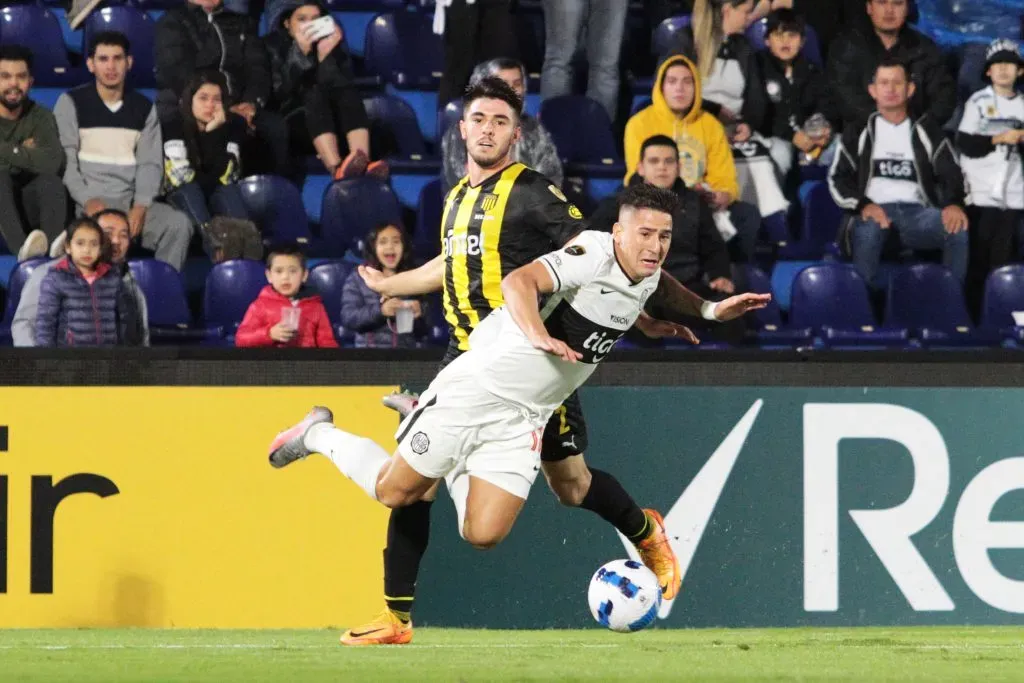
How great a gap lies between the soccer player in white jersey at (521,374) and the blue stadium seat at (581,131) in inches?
162

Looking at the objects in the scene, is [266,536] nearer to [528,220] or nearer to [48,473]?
[48,473]

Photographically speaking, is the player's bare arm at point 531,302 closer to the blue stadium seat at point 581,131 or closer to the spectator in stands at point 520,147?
the spectator in stands at point 520,147

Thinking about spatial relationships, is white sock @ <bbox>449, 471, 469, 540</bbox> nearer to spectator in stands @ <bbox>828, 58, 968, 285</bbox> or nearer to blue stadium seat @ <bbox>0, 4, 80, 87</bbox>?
spectator in stands @ <bbox>828, 58, 968, 285</bbox>

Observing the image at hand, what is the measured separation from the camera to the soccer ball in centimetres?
602

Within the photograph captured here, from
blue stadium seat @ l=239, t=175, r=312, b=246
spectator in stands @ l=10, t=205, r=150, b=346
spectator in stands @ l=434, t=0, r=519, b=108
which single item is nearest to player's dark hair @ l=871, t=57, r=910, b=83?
spectator in stands @ l=434, t=0, r=519, b=108

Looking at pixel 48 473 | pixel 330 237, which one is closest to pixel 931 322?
pixel 330 237

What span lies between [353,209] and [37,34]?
256cm

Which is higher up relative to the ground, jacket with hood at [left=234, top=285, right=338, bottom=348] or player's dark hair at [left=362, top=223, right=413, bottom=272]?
player's dark hair at [left=362, top=223, right=413, bottom=272]

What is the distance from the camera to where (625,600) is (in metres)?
6.01

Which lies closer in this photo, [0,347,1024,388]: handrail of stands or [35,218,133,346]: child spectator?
[0,347,1024,388]: handrail of stands

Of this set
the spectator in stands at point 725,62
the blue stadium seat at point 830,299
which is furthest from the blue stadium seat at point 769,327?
the spectator in stands at point 725,62

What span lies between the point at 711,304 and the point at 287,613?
2580 millimetres

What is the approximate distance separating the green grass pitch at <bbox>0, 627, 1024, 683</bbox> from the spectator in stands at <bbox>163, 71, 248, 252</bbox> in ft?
10.4

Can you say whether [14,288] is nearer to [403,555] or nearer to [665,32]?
[403,555]
